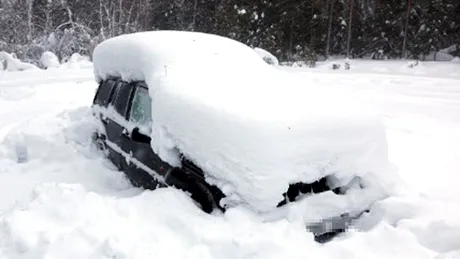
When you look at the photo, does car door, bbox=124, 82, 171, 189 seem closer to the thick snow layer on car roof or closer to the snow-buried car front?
the snow-buried car front

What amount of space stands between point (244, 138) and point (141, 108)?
5.43 feet

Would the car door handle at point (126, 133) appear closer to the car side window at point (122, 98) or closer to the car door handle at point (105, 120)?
the car side window at point (122, 98)

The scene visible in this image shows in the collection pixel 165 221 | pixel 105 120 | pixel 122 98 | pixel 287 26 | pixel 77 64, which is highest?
pixel 287 26

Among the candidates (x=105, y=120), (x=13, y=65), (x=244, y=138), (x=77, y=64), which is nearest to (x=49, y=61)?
(x=77, y=64)

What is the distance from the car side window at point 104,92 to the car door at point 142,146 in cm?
82

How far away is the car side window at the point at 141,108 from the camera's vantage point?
A: 15.6ft

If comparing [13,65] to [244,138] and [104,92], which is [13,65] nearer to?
[104,92]


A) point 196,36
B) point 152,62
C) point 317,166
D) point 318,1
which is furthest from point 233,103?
point 318,1

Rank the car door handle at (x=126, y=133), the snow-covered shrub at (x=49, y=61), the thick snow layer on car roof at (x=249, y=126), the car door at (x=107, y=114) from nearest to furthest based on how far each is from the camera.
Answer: the thick snow layer on car roof at (x=249, y=126)
the car door handle at (x=126, y=133)
the car door at (x=107, y=114)
the snow-covered shrub at (x=49, y=61)

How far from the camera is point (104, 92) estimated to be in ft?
19.7

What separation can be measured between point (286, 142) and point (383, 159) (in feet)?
3.96

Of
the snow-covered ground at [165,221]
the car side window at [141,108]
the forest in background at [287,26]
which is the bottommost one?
the snow-covered ground at [165,221]

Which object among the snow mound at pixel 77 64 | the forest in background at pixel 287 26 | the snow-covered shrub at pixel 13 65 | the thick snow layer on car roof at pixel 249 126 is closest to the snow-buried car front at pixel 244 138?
the thick snow layer on car roof at pixel 249 126

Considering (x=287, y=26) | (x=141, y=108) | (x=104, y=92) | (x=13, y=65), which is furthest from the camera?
(x=287, y=26)
